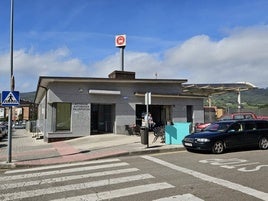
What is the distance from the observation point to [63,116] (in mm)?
24031

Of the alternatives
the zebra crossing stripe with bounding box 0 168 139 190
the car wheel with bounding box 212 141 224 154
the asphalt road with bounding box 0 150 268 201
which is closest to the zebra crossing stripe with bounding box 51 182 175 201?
the asphalt road with bounding box 0 150 268 201

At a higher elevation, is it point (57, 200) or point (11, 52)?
point (11, 52)

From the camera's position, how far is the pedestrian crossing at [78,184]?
300 inches

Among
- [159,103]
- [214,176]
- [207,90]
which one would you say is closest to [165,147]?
[214,176]

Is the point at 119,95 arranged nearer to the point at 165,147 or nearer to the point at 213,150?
the point at 165,147

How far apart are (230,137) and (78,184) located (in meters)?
8.26

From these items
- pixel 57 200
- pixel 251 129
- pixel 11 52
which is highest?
pixel 11 52

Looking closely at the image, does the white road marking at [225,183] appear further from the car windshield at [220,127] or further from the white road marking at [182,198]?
the car windshield at [220,127]

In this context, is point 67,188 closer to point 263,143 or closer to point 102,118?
point 263,143

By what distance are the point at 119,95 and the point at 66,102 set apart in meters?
3.97

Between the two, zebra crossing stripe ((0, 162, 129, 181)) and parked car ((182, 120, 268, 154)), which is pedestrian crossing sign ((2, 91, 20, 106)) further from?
parked car ((182, 120, 268, 154))

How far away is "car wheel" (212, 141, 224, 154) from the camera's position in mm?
14359

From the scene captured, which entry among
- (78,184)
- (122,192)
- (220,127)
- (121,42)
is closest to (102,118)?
(121,42)

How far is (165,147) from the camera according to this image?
→ 637 inches
